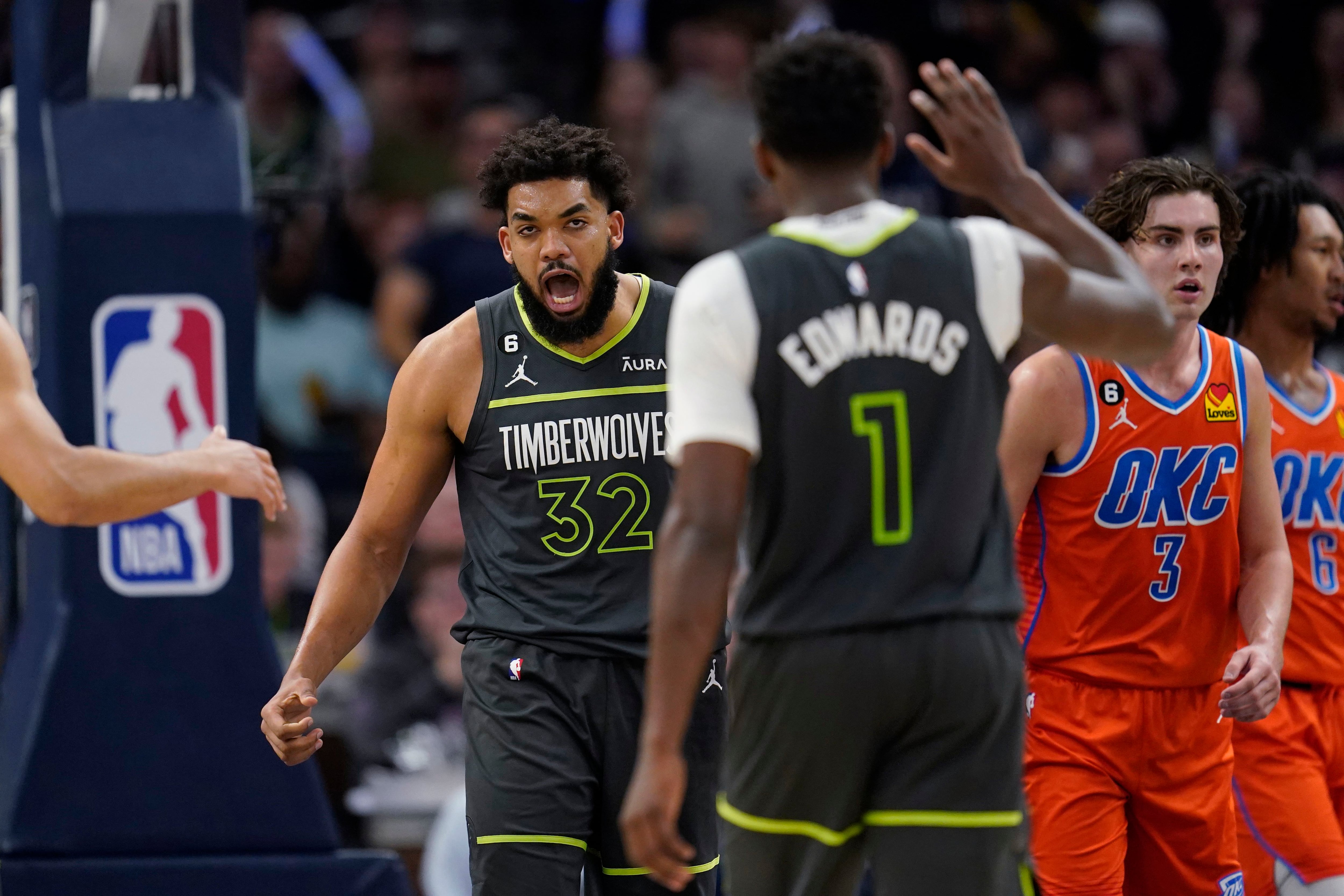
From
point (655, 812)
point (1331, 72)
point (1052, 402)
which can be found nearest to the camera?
point (655, 812)

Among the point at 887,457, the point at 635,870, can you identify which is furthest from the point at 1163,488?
the point at 635,870

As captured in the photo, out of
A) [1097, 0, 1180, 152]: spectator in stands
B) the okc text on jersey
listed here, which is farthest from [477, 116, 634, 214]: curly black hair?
[1097, 0, 1180, 152]: spectator in stands

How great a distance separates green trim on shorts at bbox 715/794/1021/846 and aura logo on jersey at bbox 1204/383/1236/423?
5.38 feet

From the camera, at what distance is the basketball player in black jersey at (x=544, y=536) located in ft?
15.0

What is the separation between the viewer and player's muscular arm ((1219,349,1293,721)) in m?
4.46

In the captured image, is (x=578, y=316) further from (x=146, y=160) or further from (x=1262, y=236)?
(x=1262, y=236)

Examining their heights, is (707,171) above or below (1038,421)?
above

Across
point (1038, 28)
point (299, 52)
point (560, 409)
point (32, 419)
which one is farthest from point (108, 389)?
point (1038, 28)

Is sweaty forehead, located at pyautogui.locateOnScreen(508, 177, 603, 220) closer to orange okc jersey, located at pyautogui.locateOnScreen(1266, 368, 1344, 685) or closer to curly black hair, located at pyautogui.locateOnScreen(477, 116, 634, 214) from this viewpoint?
curly black hair, located at pyautogui.locateOnScreen(477, 116, 634, 214)

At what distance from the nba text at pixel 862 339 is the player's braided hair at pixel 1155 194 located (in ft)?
5.56

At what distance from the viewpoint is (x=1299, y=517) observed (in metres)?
5.41

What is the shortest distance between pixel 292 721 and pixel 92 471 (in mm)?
800

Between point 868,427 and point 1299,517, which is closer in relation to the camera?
point 868,427

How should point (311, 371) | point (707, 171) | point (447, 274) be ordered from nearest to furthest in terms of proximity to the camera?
point (447, 274), point (311, 371), point (707, 171)
